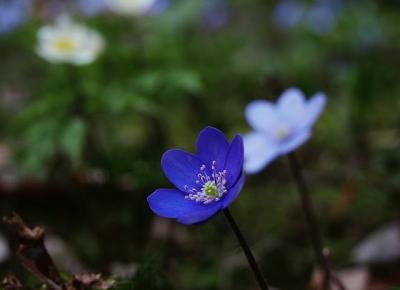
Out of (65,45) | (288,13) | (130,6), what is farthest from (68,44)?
(288,13)

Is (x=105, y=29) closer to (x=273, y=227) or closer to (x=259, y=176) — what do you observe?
(x=259, y=176)

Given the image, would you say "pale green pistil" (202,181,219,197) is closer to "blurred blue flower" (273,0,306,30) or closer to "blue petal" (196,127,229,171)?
"blue petal" (196,127,229,171)

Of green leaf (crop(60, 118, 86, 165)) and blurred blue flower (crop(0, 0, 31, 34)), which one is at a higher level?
blurred blue flower (crop(0, 0, 31, 34))

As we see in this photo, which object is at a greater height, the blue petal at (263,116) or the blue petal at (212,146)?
the blue petal at (263,116)

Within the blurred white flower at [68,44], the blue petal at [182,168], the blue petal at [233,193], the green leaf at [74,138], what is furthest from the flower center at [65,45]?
the blue petal at [233,193]

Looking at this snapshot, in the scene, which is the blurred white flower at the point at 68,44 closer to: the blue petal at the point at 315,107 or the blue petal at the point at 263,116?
the blue petal at the point at 263,116

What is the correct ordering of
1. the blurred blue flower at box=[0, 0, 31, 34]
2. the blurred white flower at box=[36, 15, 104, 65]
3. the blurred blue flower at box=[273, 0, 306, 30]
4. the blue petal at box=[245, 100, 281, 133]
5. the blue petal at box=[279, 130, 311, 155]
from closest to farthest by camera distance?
the blue petal at box=[279, 130, 311, 155] < the blue petal at box=[245, 100, 281, 133] < the blurred white flower at box=[36, 15, 104, 65] < the blurred blue flower at box=[0, 0, 31, 34] < the blurred blue flower at box=[273, 0, 306, 30]

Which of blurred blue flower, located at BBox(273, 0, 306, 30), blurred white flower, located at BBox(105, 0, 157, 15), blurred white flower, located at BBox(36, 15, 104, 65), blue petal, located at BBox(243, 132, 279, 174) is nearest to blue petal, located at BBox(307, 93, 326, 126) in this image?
blue petal, located at BBox(243, 132, 279, 174)
